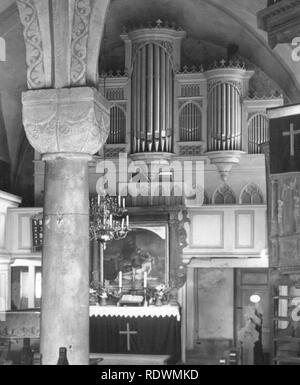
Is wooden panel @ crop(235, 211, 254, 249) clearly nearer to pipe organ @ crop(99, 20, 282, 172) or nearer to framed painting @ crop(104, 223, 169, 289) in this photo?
pipe organ @ crop(99, 20, 282, 172)

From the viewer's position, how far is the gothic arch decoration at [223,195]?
19.3 metres

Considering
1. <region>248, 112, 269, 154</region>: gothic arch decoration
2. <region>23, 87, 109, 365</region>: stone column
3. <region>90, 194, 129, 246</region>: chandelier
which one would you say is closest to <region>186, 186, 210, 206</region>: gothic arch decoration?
<region>248, 112, 269, 154</region>: gothic arch decoration

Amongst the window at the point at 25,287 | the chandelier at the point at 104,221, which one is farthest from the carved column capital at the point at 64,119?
the window at the point at 25,287

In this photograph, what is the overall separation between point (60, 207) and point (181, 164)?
367 inches

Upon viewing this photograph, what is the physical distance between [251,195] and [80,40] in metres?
9.55

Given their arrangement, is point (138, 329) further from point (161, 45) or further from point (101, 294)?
point (161, 45)

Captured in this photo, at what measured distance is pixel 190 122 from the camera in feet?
63.8

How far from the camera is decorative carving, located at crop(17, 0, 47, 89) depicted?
34.6ft

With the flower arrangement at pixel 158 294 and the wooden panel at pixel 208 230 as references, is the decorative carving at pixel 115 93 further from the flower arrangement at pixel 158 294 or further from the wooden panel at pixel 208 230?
the flower arrangement at pixel 158 294

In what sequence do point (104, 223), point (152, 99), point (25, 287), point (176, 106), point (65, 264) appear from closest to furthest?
point (65, 264), point (104, 223), point (152, 99), point (176, 106), point (25, 287)

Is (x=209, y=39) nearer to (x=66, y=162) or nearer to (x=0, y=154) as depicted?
(x=0, y=154)

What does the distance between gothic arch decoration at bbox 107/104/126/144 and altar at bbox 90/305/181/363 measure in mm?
4283
